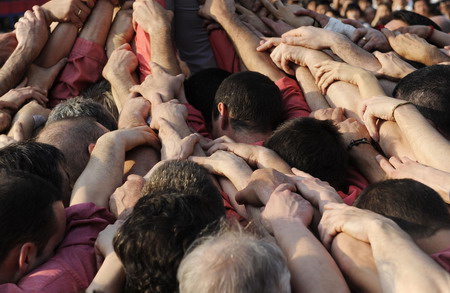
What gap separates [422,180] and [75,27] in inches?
98.3

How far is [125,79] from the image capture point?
366cm

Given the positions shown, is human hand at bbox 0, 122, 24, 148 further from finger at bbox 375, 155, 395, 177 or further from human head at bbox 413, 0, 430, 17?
human head at bbox 413, 0, 430, 17

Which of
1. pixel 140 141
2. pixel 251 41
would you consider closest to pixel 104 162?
pixel 140 141

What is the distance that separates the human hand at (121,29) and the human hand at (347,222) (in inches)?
89.0

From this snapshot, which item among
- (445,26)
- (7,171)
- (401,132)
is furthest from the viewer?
(445,26)

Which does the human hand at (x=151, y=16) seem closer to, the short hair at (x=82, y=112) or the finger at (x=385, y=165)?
the short hair at (x=82, y=112)

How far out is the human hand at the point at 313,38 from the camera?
364 cm

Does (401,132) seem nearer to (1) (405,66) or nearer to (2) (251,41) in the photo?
(1) (405,66)

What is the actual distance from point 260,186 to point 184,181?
362mm

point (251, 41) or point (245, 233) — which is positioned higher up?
point (245, 233)

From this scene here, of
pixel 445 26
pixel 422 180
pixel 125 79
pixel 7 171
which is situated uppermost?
pixel 7 171

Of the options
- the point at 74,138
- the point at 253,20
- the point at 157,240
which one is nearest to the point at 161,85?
the point at 74,138

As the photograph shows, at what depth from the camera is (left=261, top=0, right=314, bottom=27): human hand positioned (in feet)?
14.4

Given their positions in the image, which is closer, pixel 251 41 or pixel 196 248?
pixel 196 248
